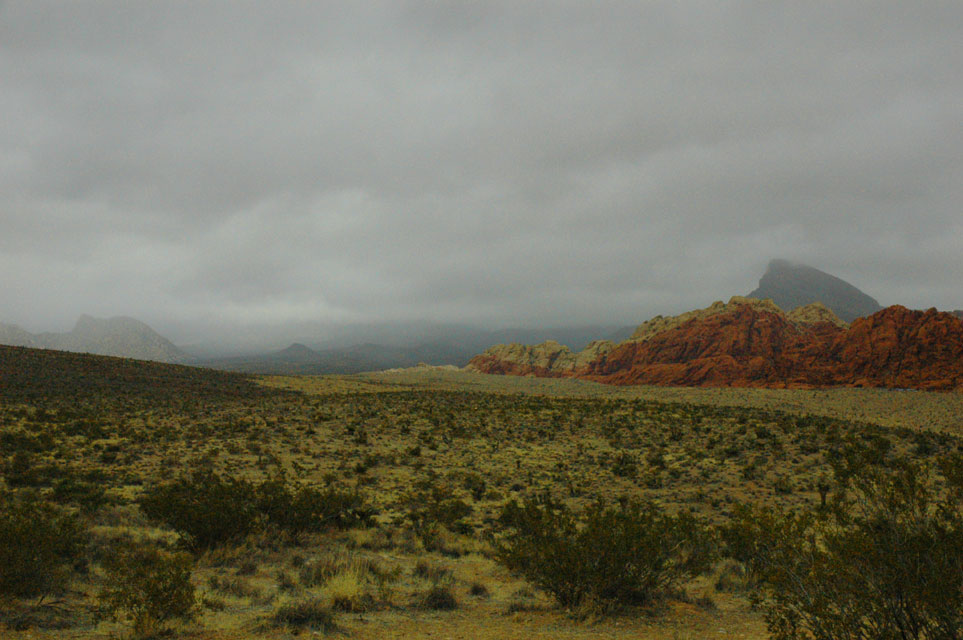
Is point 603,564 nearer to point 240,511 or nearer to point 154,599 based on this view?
point 154,599

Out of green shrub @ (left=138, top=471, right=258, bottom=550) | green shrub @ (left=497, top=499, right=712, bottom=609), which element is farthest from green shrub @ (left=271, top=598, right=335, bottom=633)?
green shrub @ (left=138, top=471, right=258, bottom=550)

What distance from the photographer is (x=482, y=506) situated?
15.1 meters

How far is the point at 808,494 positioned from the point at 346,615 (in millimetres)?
16617

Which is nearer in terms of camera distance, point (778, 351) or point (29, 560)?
point (29, 560)

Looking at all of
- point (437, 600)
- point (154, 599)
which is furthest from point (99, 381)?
point (437, 600)

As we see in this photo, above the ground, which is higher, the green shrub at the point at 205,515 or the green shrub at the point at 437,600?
the green shrub at the point at 205,515

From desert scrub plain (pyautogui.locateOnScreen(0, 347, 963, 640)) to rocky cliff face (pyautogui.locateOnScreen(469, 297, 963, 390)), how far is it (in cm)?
6453

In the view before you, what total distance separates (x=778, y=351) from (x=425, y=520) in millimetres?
108693

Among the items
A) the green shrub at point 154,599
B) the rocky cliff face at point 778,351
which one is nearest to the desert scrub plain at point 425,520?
the green shrub at point 154,599

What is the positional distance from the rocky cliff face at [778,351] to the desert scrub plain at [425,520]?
64.5 metres

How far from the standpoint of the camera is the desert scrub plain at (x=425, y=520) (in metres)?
6.26

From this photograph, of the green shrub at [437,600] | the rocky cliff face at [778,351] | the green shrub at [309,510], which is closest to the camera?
the green shrub at [437,600]

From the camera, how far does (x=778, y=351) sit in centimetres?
9844

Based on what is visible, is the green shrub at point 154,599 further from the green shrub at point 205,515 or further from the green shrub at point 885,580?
the green shrub at point 885,580
